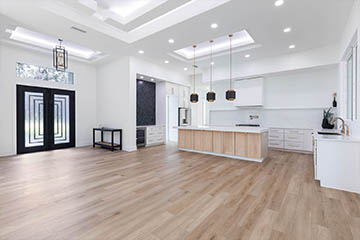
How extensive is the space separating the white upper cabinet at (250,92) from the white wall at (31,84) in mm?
5887

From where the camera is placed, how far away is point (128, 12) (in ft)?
12.5

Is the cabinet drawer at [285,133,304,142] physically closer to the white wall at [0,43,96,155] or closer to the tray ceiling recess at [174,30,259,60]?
the tray ceiling recess at [174,30,259,60]

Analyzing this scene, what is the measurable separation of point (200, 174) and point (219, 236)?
1760mm

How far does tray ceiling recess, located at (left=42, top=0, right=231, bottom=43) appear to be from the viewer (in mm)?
3205

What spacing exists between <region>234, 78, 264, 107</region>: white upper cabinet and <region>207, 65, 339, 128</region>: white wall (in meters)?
0.40

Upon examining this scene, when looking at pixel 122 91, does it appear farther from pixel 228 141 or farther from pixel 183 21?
pixel 228 141

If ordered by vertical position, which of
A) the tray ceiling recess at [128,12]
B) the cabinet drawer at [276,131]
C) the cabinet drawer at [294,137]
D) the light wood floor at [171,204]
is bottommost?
the light wood floor at [171,204]

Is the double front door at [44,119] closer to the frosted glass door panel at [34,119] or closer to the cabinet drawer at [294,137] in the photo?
the frosted glass door panel at [34,119]

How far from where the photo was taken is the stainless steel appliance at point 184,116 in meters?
7.71

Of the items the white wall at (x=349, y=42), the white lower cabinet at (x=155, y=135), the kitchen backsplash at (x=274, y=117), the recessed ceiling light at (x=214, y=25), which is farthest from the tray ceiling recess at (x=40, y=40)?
the white wall at (x=349, y=42)

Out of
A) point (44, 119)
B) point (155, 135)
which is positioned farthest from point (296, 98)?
point (44, 119)

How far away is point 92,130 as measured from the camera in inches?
270

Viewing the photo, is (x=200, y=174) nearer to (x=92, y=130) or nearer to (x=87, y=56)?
(x=92, y=130)

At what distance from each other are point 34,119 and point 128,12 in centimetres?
453
